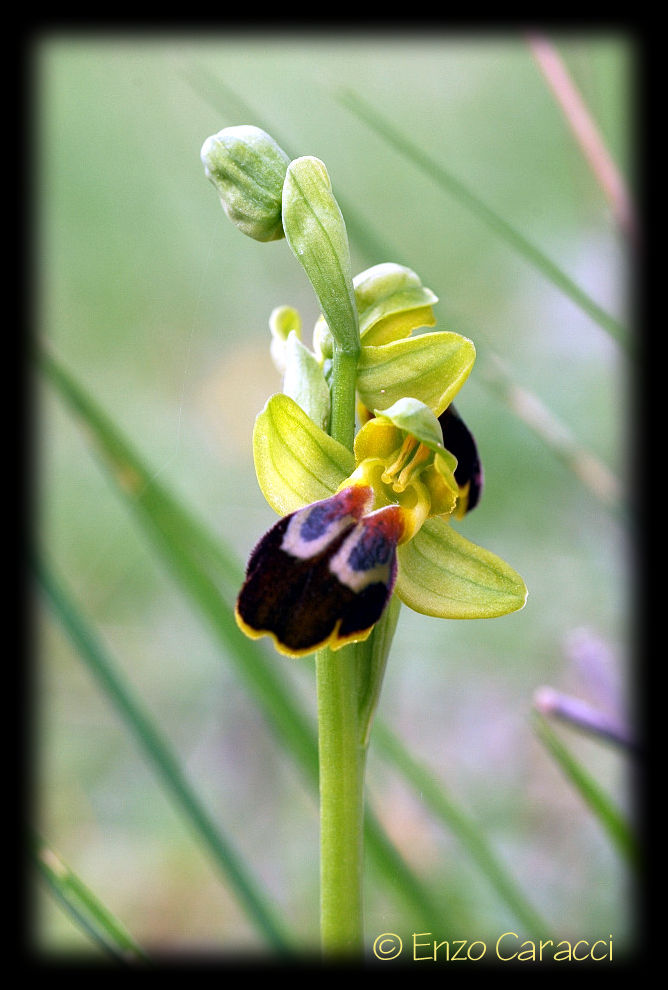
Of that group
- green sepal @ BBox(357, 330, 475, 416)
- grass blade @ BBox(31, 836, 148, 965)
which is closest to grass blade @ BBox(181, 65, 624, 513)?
green sepal @ BBox(357, 330, 475, 416)

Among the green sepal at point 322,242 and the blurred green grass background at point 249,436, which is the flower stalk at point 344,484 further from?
the blurred green grass background at point 249,436

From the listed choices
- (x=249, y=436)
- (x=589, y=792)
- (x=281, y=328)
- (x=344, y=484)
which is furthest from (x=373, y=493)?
(x=249, y=436)

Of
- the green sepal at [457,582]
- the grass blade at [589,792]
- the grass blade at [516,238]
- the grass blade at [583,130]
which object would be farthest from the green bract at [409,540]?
the grass blade at [583,130]

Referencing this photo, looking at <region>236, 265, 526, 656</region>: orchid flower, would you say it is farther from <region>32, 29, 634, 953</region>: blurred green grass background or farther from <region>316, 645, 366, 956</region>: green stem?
<region>32, 29, 634, 953</region>: blurred green grass background

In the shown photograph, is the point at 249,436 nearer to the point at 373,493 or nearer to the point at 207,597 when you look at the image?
the point at 207,597

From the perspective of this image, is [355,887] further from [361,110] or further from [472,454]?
[361,110]

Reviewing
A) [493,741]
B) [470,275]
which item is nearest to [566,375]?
[470,275]
